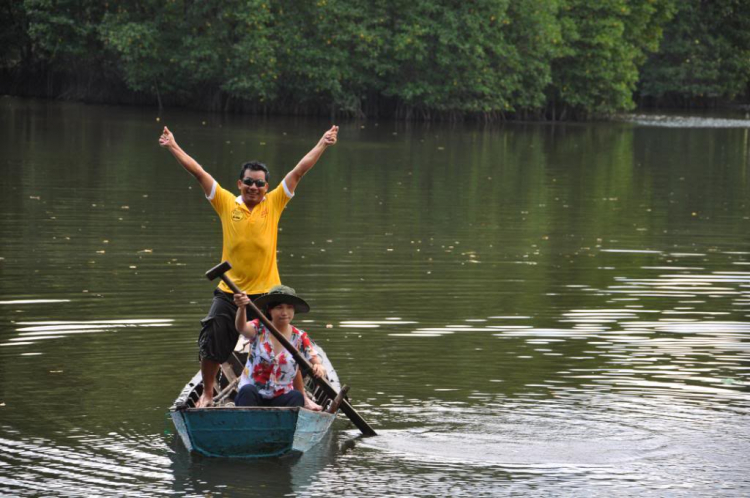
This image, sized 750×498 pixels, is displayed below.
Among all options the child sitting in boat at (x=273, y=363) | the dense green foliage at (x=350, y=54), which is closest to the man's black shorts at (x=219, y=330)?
the child sitting in boat at (x=273, y=363)

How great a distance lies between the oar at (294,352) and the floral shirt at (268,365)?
138 mm

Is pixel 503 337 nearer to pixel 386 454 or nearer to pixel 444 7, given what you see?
pixel 386 454

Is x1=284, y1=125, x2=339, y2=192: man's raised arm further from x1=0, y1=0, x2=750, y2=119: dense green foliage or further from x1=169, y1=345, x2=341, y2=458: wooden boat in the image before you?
x1=0, y1=0, x2=750, y2=119: dense green foliage

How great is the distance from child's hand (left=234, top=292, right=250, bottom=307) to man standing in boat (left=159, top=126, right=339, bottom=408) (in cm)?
56

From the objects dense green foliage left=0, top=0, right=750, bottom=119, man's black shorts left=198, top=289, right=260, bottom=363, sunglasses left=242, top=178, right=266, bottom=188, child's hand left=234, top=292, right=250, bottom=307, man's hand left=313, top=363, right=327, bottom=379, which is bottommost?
man's hand left=313, top=363, right=327, bottom=379

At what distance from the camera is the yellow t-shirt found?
903 cm

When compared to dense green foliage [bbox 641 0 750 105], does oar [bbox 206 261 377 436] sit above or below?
A: below

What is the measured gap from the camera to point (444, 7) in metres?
52.4

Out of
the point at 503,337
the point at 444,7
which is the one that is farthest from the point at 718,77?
the point at 503,337

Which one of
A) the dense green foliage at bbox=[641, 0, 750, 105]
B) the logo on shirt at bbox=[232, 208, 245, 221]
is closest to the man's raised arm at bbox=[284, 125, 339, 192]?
the logo on shirt at bbox=[232, 208, 245, 221]

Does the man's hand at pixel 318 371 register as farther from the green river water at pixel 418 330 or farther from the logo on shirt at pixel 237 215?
the logo on shirt at pixel 237 215

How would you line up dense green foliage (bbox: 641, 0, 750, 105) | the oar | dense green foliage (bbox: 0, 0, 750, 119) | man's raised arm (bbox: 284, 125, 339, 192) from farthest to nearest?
dense green foliage (bbox: 641, 0, 750, 105) → dense green foliage (bbox: 0, 0, 750, 119) → man's raised arm (bbox: 284, 125, 339, 192) → the oar

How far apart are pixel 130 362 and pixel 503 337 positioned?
11.0 feet

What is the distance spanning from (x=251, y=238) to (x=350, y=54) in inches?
1778
